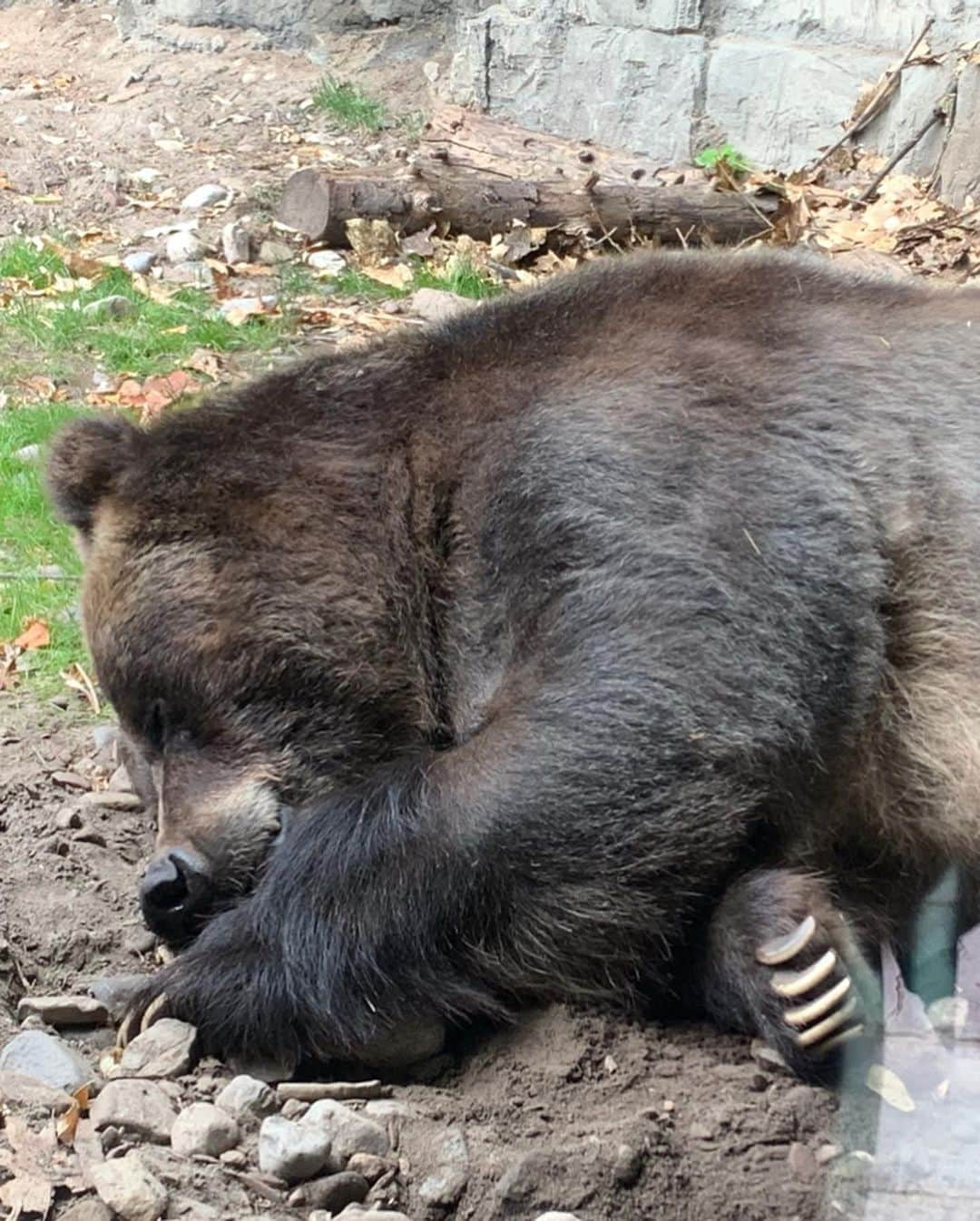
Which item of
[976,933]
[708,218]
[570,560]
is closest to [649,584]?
[570,560]

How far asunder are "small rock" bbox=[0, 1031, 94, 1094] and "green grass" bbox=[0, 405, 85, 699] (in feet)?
6.86

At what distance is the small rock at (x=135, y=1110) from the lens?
10.2ft

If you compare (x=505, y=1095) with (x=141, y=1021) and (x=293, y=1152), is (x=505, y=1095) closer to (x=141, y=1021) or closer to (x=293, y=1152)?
(x=293, y=1152)

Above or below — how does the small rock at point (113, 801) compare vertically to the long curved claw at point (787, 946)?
below

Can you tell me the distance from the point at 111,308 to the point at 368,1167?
6.59 m

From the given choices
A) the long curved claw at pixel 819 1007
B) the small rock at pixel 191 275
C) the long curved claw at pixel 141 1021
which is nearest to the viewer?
the long curved claw at pixel 819 1007

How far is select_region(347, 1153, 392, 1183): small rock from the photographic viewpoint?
2.97 meters

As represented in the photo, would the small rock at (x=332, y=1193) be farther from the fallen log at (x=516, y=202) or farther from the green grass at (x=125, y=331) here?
the fallen log at (x=516, y=202)

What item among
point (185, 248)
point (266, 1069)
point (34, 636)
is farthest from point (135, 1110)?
point (185, 248)

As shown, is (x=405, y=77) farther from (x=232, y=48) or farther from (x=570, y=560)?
(x=570, y=560)

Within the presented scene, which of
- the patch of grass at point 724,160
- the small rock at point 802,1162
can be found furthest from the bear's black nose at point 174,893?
the patch of grass at point 724,160

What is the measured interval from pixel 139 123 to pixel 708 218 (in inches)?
208

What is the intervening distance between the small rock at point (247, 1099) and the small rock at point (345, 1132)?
177 mm

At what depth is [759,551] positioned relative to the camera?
3.63m
